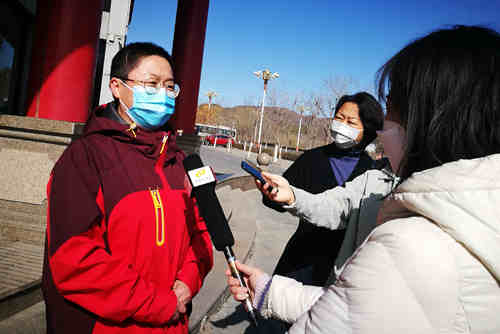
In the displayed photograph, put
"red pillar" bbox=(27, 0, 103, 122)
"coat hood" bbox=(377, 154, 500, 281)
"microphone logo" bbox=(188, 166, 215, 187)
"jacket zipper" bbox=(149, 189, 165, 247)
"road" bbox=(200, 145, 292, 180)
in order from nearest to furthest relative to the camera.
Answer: "coat hood" bbox=(377, 154, 500, 281), "microphone logo" bbox=(188, 166, 215, 187), "jacket zipper" bbox=(149, 189, 165, 247), "red pillar" bbox=(27, 0, 103, 122), "road" bbox=(200, 145, 292, 180)

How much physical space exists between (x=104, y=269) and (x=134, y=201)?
32 centimetres

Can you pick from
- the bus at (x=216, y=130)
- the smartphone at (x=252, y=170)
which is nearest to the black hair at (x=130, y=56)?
the smartphone at (x=252, y=170)

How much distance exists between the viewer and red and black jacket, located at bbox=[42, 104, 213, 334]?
52.7 inches

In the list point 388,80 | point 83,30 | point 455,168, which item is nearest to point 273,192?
point 388,80

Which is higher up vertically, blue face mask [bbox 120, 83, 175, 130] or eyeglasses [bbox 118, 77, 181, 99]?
eyeglasses [bbox 118, 77, 181, 99]

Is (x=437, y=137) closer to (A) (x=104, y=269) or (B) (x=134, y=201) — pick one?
(B) (x=134, y=201)

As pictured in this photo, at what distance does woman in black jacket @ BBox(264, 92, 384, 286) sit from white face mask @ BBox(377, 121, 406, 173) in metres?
1.48

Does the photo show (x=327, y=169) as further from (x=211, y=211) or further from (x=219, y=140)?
(x=219, y=140)

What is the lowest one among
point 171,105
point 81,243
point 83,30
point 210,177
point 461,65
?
point 81,243

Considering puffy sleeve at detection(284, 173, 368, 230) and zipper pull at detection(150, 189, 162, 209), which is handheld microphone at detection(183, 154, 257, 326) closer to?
zipper pull at detection(150, 189, 162, 209)

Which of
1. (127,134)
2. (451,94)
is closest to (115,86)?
(127,134)

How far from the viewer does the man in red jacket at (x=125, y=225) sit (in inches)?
52.9

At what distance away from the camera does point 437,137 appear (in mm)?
976

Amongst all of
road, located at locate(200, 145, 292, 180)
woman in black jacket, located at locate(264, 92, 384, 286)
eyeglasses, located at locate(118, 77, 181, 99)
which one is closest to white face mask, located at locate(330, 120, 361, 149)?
woman in black jacket, located at locate(264, 92, 384, 286)
